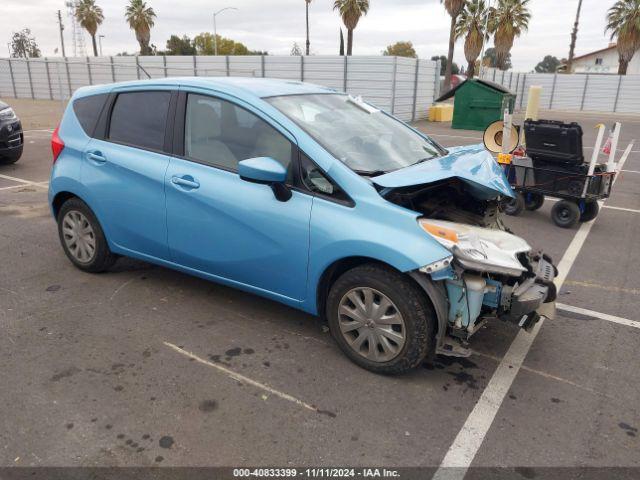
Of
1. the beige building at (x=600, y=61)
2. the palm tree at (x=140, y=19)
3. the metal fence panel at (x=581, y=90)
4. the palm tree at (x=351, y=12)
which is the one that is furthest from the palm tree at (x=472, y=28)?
the beige building at (x=600, y=61)

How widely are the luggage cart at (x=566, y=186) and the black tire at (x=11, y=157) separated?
28.9 ft

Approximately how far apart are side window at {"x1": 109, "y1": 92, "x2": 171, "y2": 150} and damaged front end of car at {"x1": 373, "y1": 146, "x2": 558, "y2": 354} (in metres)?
1.87

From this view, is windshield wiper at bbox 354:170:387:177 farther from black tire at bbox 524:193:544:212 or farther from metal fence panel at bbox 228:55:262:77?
metal fence panel at bbox 228:55:262:77

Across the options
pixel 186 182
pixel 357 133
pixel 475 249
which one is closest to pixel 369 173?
pixel 357 133

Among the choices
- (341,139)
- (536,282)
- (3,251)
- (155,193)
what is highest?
(341,139)

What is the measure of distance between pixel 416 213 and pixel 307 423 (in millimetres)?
1338

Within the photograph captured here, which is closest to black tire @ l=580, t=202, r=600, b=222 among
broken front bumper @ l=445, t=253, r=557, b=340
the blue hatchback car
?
the blue hatchback car

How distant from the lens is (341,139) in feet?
11.5

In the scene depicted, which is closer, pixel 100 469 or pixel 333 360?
pixel 100 469

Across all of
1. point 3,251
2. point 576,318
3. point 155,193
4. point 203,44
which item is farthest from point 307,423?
point 203,44

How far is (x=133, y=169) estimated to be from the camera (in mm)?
3951

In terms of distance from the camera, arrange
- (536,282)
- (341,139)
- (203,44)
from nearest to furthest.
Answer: (536,282), (341,139), (203,44)

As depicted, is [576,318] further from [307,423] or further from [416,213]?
[307,423]

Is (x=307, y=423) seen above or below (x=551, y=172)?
below
